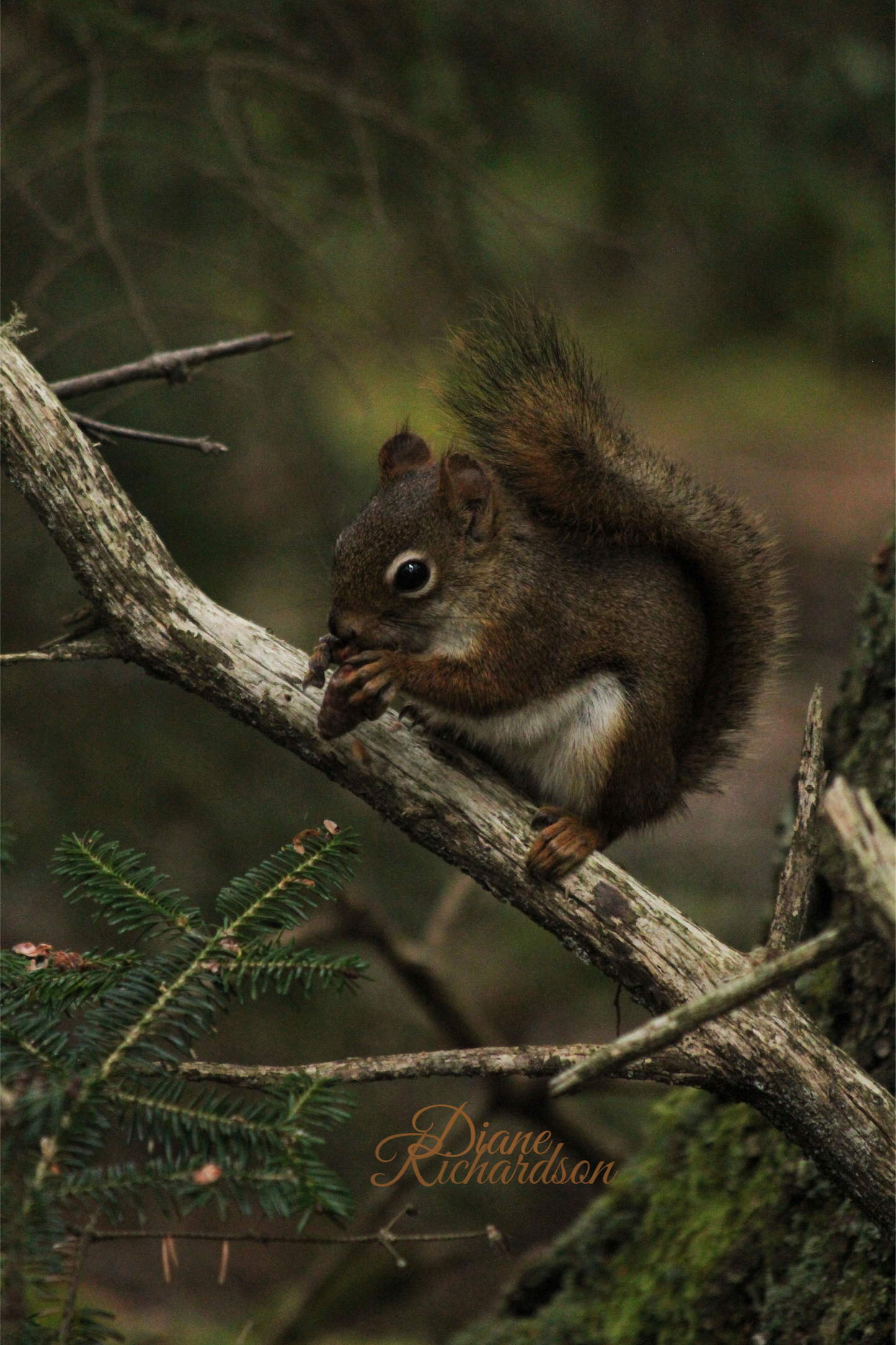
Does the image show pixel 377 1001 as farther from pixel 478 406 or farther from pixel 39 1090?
pixel 39 1090

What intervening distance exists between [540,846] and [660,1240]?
988mm

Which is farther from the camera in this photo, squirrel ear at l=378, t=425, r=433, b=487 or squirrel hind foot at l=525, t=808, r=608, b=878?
squirrel ear at l=378, t=425, r=433, b=487

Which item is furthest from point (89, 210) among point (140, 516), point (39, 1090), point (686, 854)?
point (686, 854)

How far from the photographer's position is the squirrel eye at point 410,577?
2051mm

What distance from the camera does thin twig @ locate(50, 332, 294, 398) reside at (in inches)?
71.6

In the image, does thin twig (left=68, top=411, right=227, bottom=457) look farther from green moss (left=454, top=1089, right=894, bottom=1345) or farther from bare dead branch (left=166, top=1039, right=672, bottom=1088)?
green moss (left=454, top=1089, right=894, bottom=1345)

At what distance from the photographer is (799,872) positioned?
1.50 metres

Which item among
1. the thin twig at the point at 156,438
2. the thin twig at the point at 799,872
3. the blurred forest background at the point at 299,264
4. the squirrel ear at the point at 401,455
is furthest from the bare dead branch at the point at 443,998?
the thin twig at the point at 799,872

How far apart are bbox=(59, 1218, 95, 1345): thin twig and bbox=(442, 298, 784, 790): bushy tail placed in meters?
1.27

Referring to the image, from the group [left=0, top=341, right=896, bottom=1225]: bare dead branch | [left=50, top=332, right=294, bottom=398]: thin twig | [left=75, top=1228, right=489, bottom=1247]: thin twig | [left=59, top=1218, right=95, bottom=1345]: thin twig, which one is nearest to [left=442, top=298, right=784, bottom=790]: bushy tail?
[left=50, top=332, right=294, bottom=398]: thin twig

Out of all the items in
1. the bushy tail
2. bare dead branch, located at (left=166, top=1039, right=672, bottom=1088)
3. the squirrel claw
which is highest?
the bushy tail

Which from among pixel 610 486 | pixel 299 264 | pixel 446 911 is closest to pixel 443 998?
pixel 446 911

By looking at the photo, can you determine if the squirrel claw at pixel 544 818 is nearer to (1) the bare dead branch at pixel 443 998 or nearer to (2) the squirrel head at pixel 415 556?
(2) the squirrel head at pixel 415 556

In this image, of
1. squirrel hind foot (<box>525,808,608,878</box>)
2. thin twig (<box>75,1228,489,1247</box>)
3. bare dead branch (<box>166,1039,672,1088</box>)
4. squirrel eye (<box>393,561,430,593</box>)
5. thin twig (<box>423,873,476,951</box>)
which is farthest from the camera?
thin twig (<box>423,873,476,951</box>)
